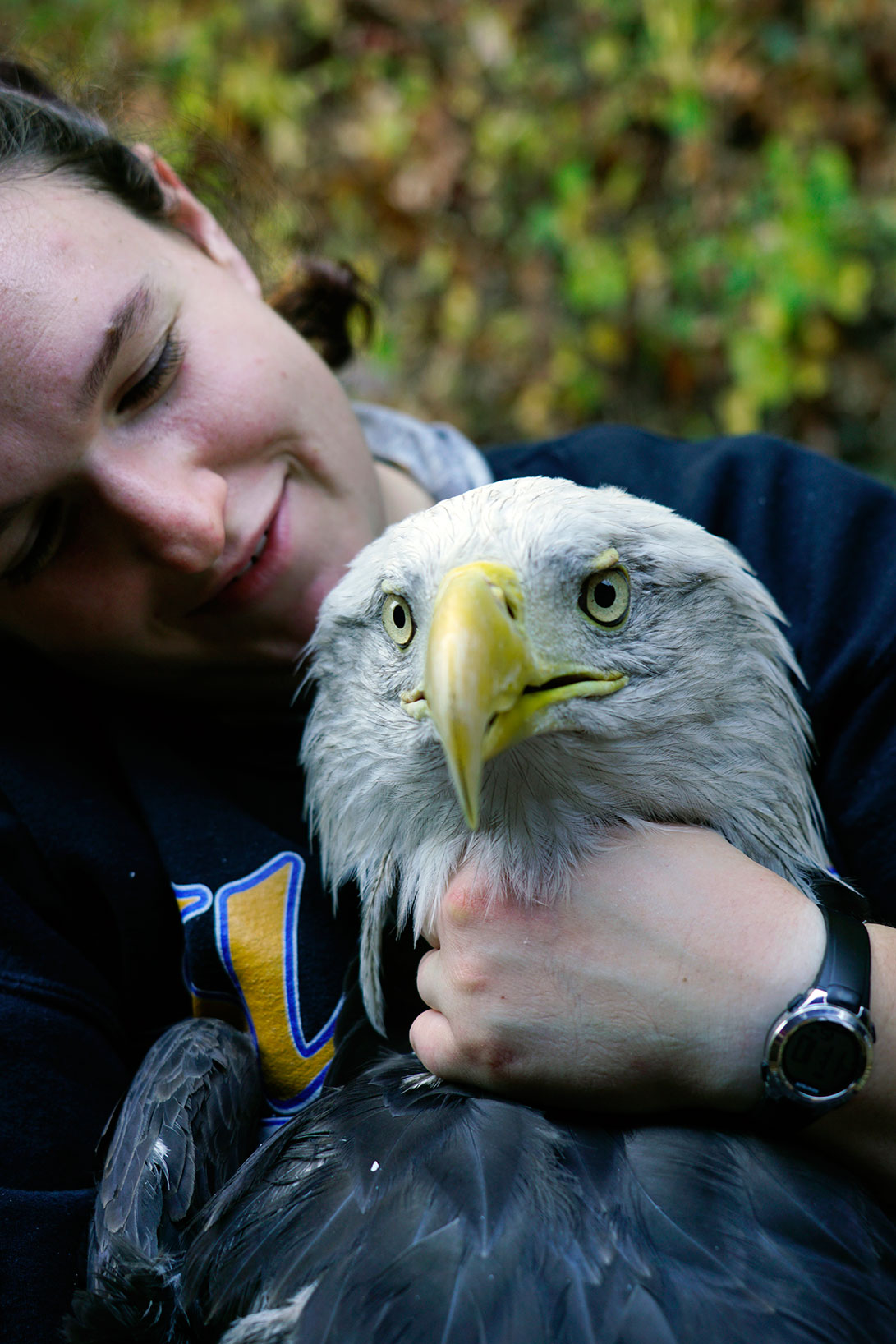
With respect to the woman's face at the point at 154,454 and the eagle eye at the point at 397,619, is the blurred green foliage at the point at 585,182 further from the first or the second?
the eagle eye at the point at 397,619

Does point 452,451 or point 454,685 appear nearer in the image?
point 454,685

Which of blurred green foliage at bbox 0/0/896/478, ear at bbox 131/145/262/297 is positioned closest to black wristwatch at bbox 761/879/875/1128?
ear at bbox 131/145/262/297

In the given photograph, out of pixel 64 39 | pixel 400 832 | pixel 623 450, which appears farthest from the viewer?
pixel 64 39

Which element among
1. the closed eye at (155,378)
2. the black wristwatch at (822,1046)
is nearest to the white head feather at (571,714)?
the black wristwatch at (822,1046)

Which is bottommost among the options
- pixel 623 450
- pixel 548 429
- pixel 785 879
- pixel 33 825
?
pixel 548 429

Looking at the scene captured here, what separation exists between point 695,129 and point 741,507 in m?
3.41

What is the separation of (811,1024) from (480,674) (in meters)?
0.61

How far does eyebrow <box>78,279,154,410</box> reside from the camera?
1.59 metres

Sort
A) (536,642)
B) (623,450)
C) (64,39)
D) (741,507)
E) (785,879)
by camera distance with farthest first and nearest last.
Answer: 1. (64,39)
2. (623,450)
3. (741,507)
4. (785,879)
5. (536,642)

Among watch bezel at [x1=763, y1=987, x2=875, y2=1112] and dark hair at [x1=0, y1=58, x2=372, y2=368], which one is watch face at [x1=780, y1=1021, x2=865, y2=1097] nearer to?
watch bezel at [x1=763, y1=987, x2=875, y2=1112]

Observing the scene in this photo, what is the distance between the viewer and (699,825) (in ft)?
5.16

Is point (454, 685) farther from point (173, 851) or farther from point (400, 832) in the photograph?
point (173, 851)

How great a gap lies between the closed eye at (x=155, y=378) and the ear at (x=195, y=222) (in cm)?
33

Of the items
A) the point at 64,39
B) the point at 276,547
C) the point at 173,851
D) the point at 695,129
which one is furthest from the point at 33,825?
the point at 64,39
